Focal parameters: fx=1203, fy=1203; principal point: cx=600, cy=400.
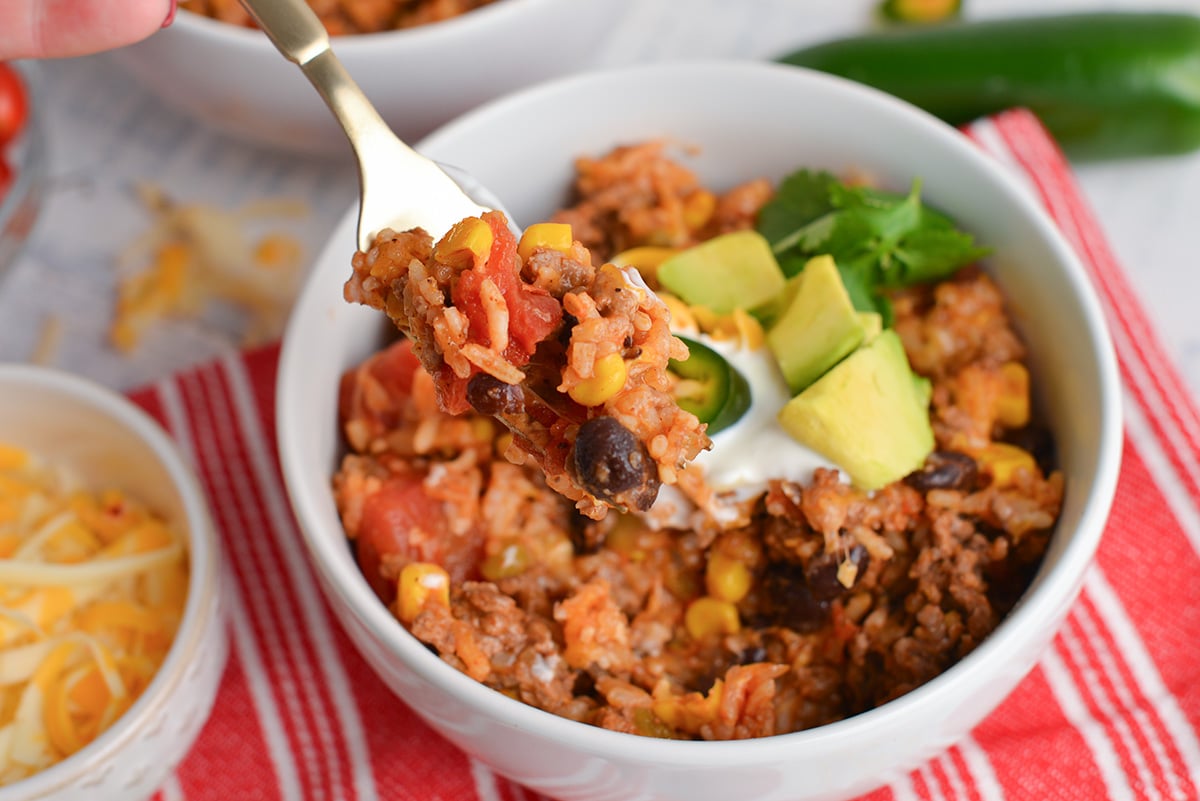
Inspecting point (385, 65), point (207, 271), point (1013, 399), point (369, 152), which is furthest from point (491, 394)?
point (207, 271)

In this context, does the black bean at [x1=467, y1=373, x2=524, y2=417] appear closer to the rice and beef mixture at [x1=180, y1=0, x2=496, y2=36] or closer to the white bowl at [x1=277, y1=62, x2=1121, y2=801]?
the white bowl at [x1=277, y1=62, x2=1121, y2=801]

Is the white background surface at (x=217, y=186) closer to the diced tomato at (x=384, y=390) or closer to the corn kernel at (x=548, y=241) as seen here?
the diced tomato at (x=384, y=390)

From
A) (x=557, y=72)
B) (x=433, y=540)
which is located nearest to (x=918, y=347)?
(x=433, y=540)

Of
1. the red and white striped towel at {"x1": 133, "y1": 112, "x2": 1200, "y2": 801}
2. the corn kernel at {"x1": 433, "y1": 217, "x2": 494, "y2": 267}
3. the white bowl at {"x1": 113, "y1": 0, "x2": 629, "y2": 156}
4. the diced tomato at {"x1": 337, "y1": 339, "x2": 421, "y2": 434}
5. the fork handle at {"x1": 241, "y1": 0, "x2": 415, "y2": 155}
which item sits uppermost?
the fork handle at {"x1": 241, "y1": 0, "x2": 415, "y2": 155}


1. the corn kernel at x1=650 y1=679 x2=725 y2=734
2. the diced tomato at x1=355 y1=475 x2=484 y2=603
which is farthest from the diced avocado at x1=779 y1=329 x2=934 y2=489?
the diced tomato at x1=355 y1=475 x2=484 y2=603

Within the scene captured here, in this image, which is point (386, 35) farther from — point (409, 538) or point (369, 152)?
point (409, 538)

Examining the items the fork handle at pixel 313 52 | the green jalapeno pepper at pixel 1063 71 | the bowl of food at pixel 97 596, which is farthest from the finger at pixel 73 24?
the green jalapeno pepper at pixel 1063 71

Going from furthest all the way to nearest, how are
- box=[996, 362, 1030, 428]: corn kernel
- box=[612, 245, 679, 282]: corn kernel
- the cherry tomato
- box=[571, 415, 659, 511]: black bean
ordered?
the cherry tomato < box=[612, 245, 679, 282]: corn kernel < box=[996, 362, 1030, 428]: corn kernel < box=[571, 415, 659, 511]: black bean
